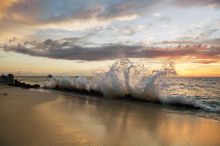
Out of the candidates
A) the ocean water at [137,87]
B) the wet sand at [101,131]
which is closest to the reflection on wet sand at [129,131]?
the wet sand at [101,131]

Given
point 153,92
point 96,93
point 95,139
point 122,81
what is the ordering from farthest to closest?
point 96,93 < point 122,81 < point 153,92 < point 95,139

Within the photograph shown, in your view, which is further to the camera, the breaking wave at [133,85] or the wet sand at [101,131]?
the breaking wave at [133,85]

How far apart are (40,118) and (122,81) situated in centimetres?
1290

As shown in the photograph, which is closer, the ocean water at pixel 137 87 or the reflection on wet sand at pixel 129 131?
the reflection on wet sand at pixel 129 131

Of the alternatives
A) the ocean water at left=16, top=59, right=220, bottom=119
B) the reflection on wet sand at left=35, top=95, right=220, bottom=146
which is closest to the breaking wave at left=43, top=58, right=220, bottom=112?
the ocean water at left=16, top=59, right=220, bottom=119

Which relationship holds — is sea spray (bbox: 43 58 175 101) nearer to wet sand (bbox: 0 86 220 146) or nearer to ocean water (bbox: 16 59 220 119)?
ocean water (bbox: 16 59 220 119)

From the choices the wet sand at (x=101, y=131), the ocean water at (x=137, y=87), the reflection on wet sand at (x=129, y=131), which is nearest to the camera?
the wet sand at (x=101, y=131)

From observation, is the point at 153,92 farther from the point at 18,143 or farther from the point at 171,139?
the point at 18,143

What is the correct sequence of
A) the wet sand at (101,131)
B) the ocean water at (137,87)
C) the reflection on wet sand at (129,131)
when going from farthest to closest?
the ocean water at (137,87) < the reflection on wet sand at (129,131) < the wet sand at (101,131)

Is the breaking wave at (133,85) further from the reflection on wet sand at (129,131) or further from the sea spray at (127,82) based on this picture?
the reflection on wet sand at (129,131)

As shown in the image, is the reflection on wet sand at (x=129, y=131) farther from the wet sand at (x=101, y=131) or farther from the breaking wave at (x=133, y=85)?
the breaking wave at (x=133, y=85)

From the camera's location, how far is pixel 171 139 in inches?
295

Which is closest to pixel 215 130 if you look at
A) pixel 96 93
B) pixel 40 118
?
Result: pixel 40 118

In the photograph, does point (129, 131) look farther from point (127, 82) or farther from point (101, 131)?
point (127, 82)
